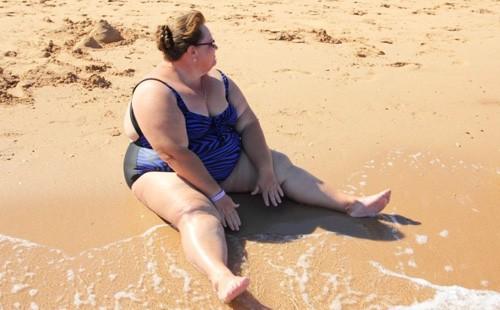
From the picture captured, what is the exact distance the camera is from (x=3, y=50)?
5.63 metres

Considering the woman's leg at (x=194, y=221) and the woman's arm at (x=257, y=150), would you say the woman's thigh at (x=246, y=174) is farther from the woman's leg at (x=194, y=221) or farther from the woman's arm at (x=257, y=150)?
the woman's leg at (x=194, y=221)

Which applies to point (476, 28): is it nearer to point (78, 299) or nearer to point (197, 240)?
point (197, 240)

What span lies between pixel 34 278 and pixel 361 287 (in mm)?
1465

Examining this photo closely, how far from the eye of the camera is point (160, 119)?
2785 mm

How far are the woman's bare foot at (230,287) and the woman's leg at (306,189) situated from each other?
32.8 inches

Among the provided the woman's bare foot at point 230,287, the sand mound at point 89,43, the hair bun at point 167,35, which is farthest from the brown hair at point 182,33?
the sand mound at point 89,43

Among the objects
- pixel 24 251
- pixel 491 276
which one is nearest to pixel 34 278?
pixel 24 251

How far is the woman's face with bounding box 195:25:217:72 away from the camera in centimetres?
284

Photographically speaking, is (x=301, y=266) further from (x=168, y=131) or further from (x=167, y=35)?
(x=167, y=35)

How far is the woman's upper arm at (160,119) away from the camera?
9.15 feet

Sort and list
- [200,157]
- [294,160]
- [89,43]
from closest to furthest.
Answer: [200,157] < [294,160] < [89,43]

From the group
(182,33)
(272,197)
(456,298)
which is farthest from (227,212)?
(456,298)

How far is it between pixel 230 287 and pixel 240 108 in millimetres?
1141

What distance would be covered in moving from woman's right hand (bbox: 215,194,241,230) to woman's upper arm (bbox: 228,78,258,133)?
0.49 meters
